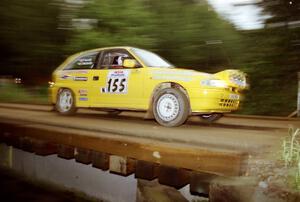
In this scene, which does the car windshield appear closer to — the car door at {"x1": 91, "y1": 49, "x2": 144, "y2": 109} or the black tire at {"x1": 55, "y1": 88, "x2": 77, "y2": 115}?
the car door at {"x1": 91, "y1": 49, "x2": 144, "y2": 109}

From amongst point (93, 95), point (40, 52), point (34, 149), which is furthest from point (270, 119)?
point (40, 52)

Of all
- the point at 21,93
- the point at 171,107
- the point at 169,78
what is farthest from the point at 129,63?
the point at 21,93

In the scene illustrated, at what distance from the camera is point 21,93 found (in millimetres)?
16906

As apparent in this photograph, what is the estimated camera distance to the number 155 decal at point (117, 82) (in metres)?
6.05

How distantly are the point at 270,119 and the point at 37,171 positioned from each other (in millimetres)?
5061

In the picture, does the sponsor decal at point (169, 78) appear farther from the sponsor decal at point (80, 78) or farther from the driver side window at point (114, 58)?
the sponsor decal at point (80, 78)

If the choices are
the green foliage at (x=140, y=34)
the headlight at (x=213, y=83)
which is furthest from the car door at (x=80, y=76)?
the green foliage at (x=140, y=34)

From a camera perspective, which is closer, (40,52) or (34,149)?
(34,149)

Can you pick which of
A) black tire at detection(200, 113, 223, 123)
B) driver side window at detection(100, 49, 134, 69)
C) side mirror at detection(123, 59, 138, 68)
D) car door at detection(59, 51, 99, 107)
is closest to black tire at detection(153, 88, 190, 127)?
side mirror at detection(123, 59, 138, 68)

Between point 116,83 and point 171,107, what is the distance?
1.32m

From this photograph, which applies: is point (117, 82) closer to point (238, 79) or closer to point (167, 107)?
point (167, 107)

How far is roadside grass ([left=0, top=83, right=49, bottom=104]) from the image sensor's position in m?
15.9

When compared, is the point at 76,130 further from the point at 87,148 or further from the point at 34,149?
the point at 34,149

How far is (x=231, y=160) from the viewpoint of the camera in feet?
9.62
